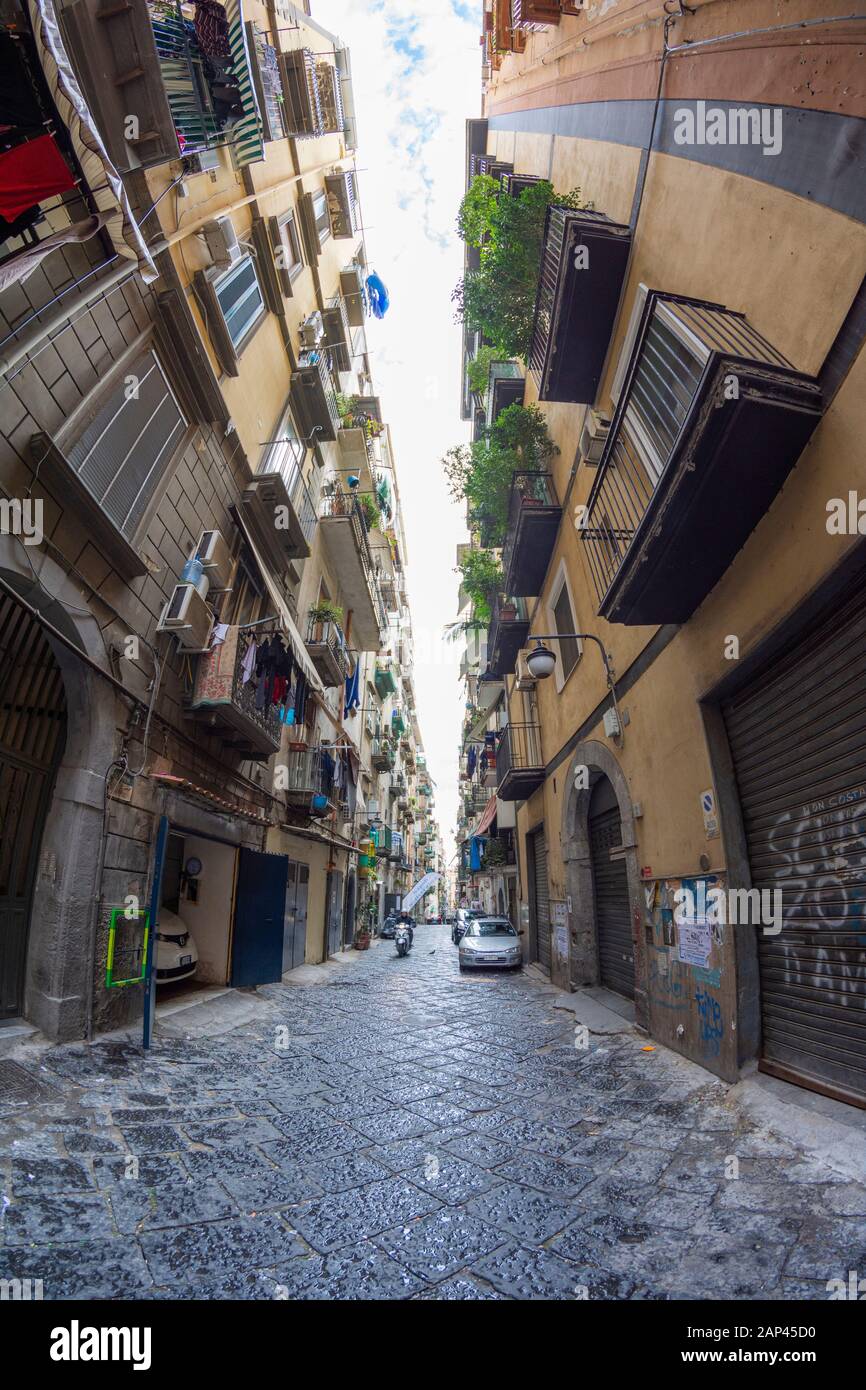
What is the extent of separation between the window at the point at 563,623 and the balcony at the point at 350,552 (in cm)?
570

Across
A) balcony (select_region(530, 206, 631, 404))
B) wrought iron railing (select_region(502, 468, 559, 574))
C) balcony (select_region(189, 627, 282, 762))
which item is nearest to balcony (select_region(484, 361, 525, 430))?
wrought iron railing (select_region(502, 468, 559, 574))

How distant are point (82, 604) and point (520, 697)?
1155 cm

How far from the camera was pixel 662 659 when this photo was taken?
605cm

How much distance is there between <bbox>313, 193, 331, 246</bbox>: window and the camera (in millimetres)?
12414

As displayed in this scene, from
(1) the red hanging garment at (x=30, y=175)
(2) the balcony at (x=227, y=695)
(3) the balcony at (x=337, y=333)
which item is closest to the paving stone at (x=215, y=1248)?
(2) the balcony at (x=227, y=695)

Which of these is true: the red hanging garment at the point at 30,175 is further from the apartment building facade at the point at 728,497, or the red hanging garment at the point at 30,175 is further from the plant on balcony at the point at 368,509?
the plant on balcony at the point at 368,509

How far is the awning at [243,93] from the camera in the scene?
691 cm

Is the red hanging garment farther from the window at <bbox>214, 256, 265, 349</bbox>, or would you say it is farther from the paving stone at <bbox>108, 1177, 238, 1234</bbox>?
the paving stone at <bbox>108, 1177, 238, 1234</bbox>

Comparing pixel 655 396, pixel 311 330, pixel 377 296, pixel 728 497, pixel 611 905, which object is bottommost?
pixel 611 905

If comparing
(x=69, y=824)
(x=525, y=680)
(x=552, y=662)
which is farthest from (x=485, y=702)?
(x=69, y=824)

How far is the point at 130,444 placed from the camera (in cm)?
599

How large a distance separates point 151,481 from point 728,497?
5682 millimetres

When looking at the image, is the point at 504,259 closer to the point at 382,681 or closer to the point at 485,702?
the point at 485,702
